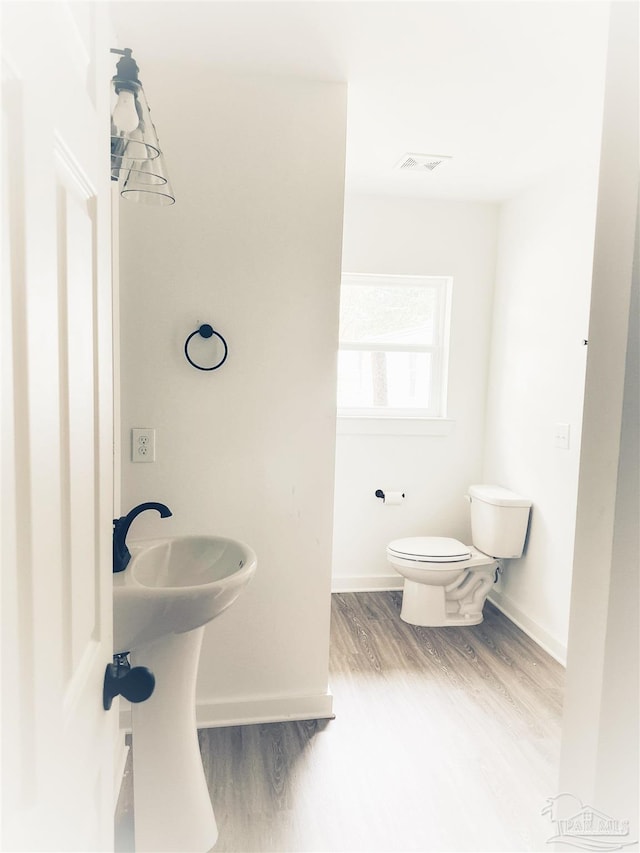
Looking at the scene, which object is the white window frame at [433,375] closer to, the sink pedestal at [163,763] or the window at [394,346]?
the window at [394,346]

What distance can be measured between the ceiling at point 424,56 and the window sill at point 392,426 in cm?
157

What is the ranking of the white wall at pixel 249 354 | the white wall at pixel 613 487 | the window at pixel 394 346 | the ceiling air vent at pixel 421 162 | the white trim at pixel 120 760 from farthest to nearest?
the window at pixel 394 346 → the ceiling air vent at pixel 421 162 → the white wall at pixel 249 354 → the white trim at pixel 120 760 → the white wall at pixel 613 487

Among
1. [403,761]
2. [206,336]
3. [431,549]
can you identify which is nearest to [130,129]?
[206,336]

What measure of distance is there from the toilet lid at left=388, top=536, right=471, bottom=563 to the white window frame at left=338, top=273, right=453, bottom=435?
71 centimetres

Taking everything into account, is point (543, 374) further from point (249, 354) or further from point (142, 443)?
point (142, 443)

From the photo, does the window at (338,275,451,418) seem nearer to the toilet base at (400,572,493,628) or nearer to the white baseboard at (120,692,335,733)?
the toilet base at (400,572,493,628)

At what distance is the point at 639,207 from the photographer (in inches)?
31.9

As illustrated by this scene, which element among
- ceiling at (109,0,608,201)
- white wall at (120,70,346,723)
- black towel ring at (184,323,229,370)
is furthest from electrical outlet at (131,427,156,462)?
ceiling at (109,0,608,201)

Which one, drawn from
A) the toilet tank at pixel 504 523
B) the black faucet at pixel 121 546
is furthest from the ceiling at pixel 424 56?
the toilet tank at pixel 504 523

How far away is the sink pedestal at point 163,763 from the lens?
1.62 m

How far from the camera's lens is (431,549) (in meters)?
3.25

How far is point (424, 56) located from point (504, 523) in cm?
235

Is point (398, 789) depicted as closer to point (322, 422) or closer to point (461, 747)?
point (461, 747)

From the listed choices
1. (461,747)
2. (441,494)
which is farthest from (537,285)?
(461,747)
